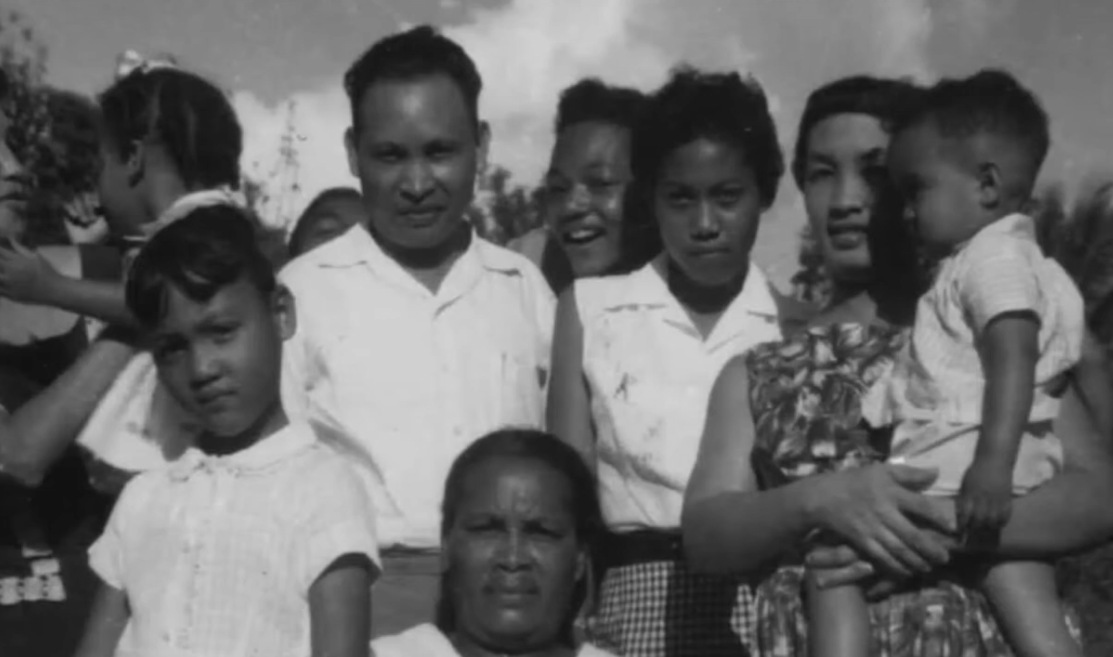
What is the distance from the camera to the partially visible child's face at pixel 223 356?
348 centimetres

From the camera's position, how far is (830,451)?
11.6 ft

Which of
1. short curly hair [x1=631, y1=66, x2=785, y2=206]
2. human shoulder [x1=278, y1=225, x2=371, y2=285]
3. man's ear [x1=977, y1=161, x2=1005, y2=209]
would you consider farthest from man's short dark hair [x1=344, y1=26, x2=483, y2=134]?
man's ear [x1=977, y1=161, x2=1005, y2=209]

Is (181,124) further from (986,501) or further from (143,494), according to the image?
(986,501)

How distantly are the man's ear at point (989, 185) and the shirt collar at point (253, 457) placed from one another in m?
1.29

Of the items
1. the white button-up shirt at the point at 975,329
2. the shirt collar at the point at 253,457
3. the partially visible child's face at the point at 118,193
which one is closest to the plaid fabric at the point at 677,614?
the white button-up shirt at the point at 975,329

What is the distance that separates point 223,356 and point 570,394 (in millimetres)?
823

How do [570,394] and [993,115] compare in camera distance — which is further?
[570,394]

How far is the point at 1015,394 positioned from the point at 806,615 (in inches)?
21.1

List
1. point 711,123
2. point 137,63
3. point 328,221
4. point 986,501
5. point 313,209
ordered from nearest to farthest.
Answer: point 986,501 < point 711,123 < point 137,63 < point 328,221 < point 313,209

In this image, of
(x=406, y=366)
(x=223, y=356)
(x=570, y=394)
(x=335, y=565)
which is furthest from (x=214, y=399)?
(x=570, y=394)

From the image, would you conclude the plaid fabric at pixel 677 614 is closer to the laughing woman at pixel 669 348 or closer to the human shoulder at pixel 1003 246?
the laughing woman at pixel 669 348

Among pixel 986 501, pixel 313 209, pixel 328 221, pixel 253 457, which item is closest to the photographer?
pixel 986 501

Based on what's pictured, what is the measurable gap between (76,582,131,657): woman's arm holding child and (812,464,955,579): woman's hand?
122 centimetres

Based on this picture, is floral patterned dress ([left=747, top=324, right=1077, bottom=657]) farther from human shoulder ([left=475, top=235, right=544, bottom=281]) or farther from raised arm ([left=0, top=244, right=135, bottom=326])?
raised arm ([left=0, top=244, right=135, bottom=326])
